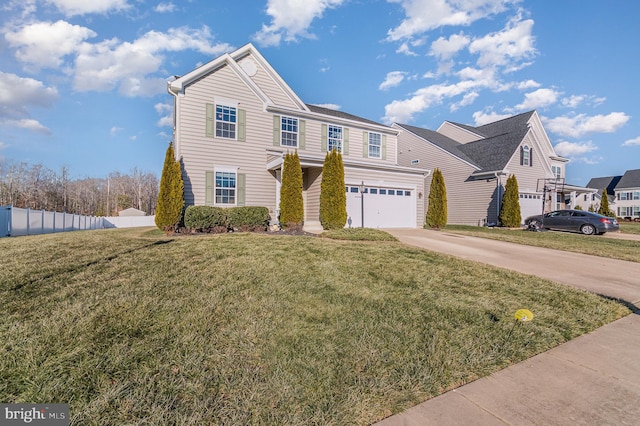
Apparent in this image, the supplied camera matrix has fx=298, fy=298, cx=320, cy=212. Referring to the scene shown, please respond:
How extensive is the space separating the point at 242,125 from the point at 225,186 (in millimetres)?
2932

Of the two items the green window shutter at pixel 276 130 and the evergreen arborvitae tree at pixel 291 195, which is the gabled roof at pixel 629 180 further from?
the evergreen arborvitae tree at pixel 291 195

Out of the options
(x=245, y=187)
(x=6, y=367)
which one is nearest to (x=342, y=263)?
(x=6, y=367)

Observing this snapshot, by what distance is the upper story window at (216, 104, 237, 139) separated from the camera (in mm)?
13047

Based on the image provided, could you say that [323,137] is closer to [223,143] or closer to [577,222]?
[223,143]

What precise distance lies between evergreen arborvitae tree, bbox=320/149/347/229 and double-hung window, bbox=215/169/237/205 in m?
3.99

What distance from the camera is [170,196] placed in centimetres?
1087

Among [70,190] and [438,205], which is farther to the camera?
[70,190]

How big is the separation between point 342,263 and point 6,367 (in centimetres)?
478

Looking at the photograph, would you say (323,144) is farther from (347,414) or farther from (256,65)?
(347,414)

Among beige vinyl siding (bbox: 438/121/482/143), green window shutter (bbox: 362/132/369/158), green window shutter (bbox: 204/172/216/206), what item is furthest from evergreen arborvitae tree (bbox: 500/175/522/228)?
green window shutter (bbox: 204/172/216/206)

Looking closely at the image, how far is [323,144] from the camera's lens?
15.9 metres

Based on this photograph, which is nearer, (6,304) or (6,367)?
(6,367)

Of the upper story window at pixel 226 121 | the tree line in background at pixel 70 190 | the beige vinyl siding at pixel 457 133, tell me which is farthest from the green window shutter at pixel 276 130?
the tree line in background at pixel 70 190

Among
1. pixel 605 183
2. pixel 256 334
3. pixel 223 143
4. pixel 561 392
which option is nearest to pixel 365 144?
pixel 223 143
